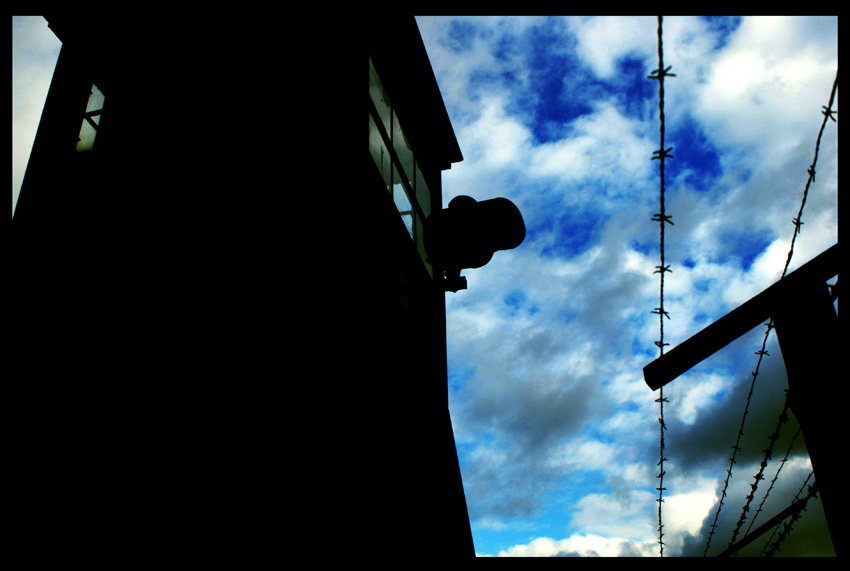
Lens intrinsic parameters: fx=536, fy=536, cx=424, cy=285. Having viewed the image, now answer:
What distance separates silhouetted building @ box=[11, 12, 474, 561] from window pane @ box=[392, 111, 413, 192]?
1395 mm

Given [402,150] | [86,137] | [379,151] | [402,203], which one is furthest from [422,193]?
[86,137]

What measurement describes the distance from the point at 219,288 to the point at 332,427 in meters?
1.44

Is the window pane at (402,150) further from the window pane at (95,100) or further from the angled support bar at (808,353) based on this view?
the angled support bar at (808,353)

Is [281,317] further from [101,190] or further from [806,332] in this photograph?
[806,332]

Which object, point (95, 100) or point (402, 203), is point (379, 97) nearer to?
point (402, 203)

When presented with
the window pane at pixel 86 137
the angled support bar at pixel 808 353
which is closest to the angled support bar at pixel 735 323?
the angled support bar at pixel 808 353

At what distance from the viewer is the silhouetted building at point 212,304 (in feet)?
11.6

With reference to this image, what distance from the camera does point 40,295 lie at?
4.29 metres

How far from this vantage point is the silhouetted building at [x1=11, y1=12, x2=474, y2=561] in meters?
3.54

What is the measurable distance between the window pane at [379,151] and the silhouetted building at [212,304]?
0.17 meters

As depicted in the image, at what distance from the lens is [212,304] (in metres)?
4.07

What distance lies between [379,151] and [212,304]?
11.0 feet

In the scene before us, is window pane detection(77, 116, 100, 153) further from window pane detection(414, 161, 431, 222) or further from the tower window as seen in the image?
window pane detection(414, 161, 431, 222)

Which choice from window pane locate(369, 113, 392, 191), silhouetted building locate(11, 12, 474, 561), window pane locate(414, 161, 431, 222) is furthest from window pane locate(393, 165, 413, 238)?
silhouetted building locate(11, 12, 474, 561)
